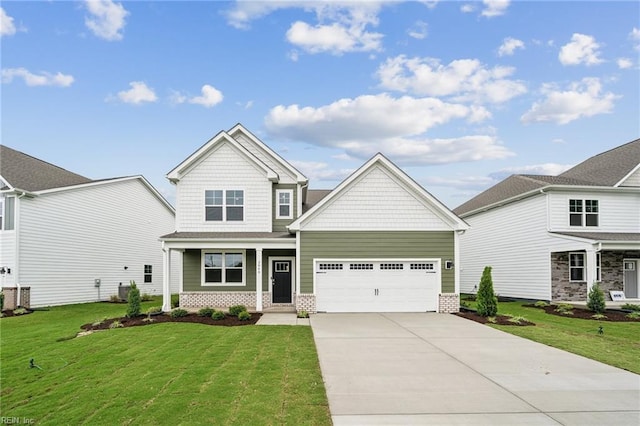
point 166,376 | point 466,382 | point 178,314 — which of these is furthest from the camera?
point 178,314

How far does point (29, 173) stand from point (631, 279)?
30340 mm

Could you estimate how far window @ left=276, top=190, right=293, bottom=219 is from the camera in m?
20.8

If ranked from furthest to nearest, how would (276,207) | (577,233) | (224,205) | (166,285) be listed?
(577,233)
(276,207)
(224,205)
(166,285)

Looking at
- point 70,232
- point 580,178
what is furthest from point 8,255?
point 580,178

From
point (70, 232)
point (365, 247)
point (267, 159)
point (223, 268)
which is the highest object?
point (267, 159)

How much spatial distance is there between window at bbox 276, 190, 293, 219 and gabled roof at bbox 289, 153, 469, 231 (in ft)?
8.50

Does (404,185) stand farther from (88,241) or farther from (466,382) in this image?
(88,241)

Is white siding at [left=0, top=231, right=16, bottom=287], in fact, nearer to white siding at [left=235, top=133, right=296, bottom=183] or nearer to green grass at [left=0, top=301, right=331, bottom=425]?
green grass at [left=0, top=301, right=331, bottom=425]

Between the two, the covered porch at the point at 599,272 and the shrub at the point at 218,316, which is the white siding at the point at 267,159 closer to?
the shrub at the point at 218,316

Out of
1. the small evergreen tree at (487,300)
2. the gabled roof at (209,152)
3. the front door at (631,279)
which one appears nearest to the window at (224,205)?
the gabled roof at (209,152)

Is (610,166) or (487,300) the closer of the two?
(487,300)

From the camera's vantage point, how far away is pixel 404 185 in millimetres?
18844

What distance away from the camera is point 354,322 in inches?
623

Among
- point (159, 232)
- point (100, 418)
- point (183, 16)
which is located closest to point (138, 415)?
point (100, 418)
